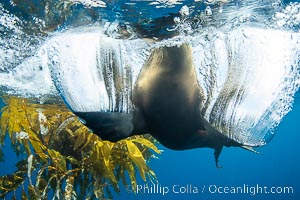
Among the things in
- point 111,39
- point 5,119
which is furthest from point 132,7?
point 5,119

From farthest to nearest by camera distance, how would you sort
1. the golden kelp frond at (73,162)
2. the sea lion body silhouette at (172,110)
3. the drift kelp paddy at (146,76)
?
the golden kelp frond at (73,162)
the drift kelp paddy at (146,76)
the sea lion body silhouette at (172,110)

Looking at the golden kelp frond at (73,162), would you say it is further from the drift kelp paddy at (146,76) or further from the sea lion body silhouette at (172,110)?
the sea lion body silhouette at (172,110)

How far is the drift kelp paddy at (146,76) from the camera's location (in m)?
4.36

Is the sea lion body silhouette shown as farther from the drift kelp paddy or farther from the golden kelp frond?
the golden kelp frond

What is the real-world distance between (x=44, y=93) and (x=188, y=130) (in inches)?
331

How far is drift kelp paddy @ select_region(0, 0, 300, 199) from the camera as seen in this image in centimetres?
436

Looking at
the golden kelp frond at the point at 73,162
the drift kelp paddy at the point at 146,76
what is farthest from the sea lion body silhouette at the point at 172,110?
the golden kelp frond at the point at 73,162

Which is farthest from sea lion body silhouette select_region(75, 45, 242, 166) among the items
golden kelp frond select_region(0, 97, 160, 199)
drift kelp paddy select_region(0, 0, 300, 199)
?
golden kelp frond select_region(0, 97, 160, 199)

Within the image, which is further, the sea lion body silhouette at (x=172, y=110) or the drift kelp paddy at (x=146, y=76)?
the drift kelp paddy at (x=146, y=76)

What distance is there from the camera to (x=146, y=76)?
15.2 ft

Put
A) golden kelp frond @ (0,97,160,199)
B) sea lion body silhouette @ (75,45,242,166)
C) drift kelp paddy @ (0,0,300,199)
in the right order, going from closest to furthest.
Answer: sea lion body silhouette @ (75,45,242,166) → drift kelp paddy @ (0,0,300,199) → golden kelp frond @ (0,97,160,199)

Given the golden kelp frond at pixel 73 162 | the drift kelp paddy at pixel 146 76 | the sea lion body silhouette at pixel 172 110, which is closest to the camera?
the sea lion body silhouette at pixel 172 110

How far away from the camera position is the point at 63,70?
662cm

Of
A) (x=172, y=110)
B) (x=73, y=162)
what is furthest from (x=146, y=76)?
(x=73, y=162)
